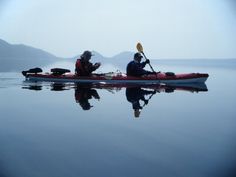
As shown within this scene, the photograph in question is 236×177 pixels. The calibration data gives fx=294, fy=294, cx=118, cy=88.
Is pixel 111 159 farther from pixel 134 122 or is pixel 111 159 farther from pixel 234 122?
pixel 234 122

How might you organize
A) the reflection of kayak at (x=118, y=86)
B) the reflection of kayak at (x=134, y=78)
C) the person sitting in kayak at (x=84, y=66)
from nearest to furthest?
the reflection of kayak at (x=118, y=86) < the person sitting in kayak at (x=84, y=66) < the reflection of kayak at (x=134, y=78)

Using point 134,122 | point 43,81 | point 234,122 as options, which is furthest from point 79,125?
point 43,81

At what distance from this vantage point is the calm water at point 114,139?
5.77 metres

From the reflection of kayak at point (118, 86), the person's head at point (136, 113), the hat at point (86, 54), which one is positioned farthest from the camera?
the hat at point (86, 54)

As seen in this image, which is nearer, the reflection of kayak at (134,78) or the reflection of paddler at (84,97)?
the reflection of paddler at (84,97)

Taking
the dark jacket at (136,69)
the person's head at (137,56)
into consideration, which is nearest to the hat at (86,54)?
the dark jacket at (136,69)

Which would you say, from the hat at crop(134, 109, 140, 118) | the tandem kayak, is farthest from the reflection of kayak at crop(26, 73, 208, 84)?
the hat at crop(134, 109, 140, 118)

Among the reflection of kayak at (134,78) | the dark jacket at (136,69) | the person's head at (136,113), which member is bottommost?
the person's head at (136,113)

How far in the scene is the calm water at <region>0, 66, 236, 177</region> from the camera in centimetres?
577

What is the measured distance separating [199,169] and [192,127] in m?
3.64

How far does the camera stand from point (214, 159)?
6402mm

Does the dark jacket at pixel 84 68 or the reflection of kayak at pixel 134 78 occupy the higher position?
the dark jacket at pixel 84 68

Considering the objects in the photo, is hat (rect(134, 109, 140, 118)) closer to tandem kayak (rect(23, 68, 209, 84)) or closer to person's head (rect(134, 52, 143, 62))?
person's head (rect(134, 52, 143, 62))

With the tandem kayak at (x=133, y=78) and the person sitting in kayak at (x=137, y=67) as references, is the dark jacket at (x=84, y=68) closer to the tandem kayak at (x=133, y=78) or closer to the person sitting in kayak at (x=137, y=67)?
the tandem kayak at (x=133, y=78)
